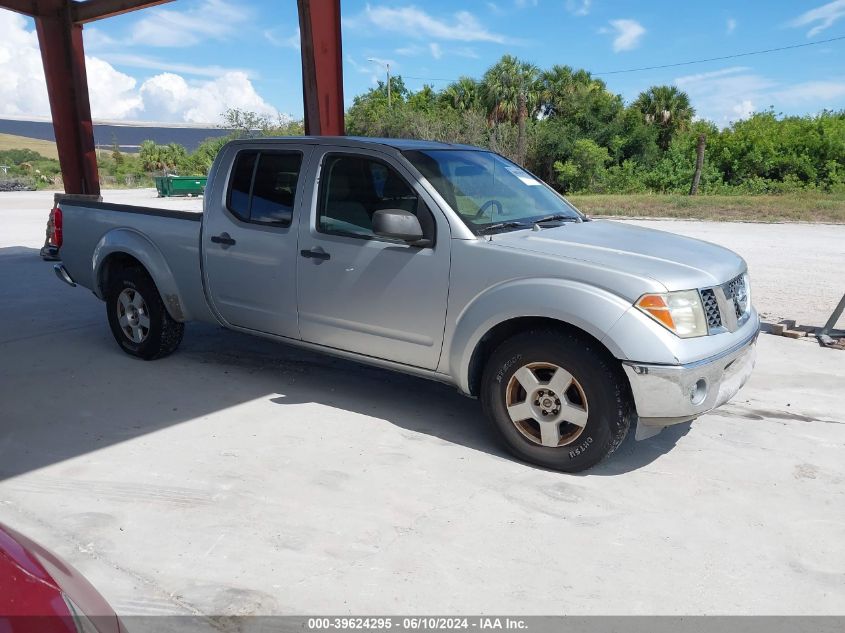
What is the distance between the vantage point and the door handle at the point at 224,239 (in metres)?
5.12

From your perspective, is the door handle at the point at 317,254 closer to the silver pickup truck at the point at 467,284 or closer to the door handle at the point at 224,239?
the silver pickup truck at the point at 467,284

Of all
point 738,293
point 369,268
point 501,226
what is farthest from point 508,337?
point 738,293

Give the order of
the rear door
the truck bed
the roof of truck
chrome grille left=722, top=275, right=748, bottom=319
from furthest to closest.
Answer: the truck bed < the rear door < the roof of truck < chrome grille left=722, top=275, right=748, bottom=319

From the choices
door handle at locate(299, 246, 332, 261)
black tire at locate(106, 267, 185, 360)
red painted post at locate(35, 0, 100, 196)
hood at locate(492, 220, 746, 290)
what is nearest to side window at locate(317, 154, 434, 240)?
door handle at locate(299, 246, 332, 261)

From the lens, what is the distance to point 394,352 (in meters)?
4.42

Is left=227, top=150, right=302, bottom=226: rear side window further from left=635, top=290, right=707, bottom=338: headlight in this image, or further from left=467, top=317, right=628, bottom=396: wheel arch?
left=635, top=290, right=707, bottom=338: headlight

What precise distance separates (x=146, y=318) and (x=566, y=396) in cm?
372

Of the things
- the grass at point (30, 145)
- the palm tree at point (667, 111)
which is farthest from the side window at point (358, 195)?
the grass at point (30, 145)

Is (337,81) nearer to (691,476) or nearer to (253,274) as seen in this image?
(253,274)

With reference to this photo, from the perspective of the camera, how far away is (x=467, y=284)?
4039mm

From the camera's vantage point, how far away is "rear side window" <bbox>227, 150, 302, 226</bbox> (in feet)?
16.1

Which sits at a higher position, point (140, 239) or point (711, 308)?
point (140, 239)

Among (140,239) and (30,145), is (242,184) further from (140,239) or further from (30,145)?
(30,145)

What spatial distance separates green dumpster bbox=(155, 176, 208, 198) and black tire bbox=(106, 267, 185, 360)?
3043 centimetres
